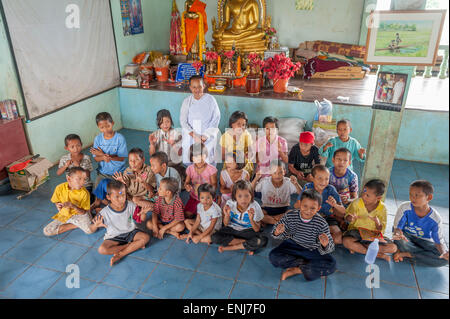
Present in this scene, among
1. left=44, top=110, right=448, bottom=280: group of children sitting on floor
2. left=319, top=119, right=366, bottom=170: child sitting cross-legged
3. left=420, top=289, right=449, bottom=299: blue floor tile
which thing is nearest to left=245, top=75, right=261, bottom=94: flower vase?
left=44, top=110, right=448, bottom=280: group of children sitting on floor

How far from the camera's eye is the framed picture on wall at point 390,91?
3.04 m

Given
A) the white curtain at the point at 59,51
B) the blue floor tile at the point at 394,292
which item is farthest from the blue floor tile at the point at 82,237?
the blue floor tile at the point at 394,292

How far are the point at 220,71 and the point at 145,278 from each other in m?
4.27

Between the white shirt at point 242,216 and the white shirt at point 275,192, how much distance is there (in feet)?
1.39

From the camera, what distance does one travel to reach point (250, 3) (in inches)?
296

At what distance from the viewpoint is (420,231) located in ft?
10.0

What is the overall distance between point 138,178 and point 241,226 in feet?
4.35

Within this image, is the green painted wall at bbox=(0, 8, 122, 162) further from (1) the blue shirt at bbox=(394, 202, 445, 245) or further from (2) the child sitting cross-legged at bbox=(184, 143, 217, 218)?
(1) the blue shirt at bbox=(394, 202, 445, 245)

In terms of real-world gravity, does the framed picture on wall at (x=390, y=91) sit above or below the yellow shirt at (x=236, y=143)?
above

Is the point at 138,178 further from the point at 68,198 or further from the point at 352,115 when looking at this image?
the point at 352,115

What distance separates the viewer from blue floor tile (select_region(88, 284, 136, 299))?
2826 millimetres

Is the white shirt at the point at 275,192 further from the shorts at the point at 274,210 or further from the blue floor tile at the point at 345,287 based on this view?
the blue floor tile at the point at 345,287

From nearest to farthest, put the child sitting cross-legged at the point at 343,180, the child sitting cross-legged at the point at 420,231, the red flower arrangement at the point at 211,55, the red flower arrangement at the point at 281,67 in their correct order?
the child sitting cross-legged at the point at 420,231, the child sitting cross-legged at the point at 343,180, the red flower arrangement at the point at 281,67, the red flower arrangement at the point at 211,55

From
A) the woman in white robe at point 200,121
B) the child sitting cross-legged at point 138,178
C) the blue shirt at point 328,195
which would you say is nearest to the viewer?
the blue shirt at point 328,195
